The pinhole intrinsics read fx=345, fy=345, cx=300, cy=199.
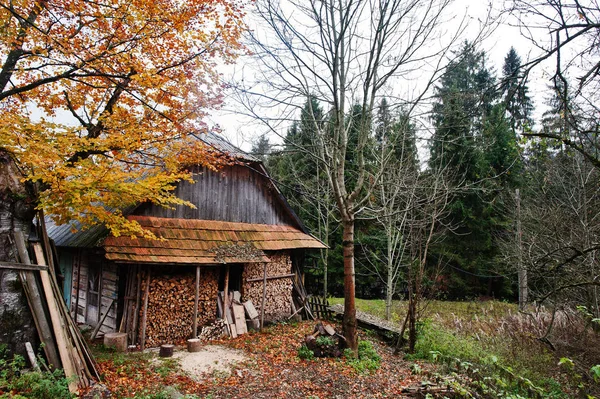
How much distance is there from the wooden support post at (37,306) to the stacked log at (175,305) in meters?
3.26

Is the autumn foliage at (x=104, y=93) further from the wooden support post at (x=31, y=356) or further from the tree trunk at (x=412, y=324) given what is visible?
the tree trunk at (x=412, y=324)

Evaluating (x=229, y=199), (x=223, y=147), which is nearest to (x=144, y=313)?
(x=229, y=199)

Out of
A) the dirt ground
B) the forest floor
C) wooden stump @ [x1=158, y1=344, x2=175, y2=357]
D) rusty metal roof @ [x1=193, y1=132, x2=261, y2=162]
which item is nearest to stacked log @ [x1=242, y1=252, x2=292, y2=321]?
the forest floor

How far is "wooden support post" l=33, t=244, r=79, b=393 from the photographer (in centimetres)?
531

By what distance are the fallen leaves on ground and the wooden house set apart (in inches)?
80.9

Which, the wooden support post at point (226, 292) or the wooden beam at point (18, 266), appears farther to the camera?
the wooden support post at point (226, 292)

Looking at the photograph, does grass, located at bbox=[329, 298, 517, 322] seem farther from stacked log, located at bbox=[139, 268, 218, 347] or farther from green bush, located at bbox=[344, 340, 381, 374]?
stacked log, located at bbox=[139, 268, 218, 347]

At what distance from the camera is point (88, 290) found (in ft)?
34.5

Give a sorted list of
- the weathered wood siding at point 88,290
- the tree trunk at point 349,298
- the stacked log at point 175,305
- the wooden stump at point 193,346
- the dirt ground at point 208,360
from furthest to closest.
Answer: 1. the weathered wood siding at point 88,290
2. the stacked log at point 175,305
3. the wooden stump at point 193,346
4. the tree trunk at point 349,298
5. the dirt ground at point 208,360

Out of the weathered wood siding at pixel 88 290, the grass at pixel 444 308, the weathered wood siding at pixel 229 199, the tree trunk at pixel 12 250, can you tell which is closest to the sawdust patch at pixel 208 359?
the weathered wood siding at pixel 88 290

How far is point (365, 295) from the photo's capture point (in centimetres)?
2297

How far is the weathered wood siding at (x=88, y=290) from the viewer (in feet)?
30.5

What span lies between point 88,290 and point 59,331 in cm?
558

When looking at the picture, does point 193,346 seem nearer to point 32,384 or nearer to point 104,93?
point 32,384
